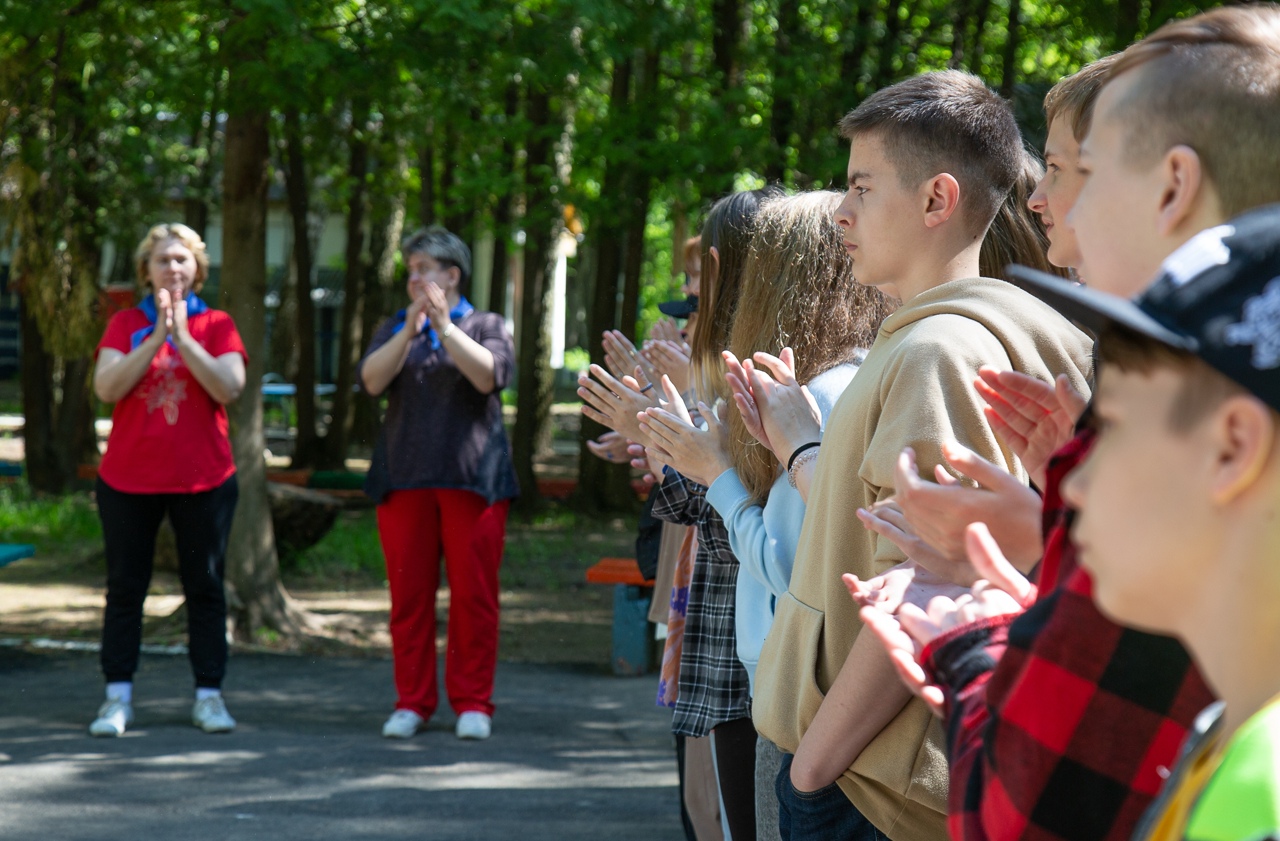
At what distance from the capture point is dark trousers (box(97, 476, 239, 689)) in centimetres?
560

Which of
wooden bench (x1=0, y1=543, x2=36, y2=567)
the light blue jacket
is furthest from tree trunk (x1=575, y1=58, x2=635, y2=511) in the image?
the light blue jacket

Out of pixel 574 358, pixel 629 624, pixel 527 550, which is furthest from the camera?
pixel 574 358

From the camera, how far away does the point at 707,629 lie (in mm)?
3174

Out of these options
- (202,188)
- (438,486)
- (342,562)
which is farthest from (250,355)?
(202,188)

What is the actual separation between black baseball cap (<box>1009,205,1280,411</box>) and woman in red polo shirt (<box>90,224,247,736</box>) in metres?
5.15

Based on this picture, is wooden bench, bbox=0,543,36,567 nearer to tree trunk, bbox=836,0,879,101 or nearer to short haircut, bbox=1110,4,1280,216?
short haircut, bbox=1110,4,1280,216

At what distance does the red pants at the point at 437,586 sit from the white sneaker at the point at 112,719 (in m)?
1.19

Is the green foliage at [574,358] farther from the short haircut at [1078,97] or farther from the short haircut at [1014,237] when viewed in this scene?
the short haircut at [1078,97]

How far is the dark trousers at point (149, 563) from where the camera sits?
5598 mm

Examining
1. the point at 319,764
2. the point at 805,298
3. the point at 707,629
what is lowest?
the point at 319,764

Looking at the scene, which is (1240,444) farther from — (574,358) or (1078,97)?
(574,358)

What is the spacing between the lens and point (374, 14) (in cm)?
709

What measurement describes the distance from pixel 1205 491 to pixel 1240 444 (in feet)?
→ 0.15

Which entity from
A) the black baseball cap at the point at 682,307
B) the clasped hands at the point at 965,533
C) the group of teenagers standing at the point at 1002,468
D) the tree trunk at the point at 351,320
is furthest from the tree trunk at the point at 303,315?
the clasped hands at the point at 965,533
